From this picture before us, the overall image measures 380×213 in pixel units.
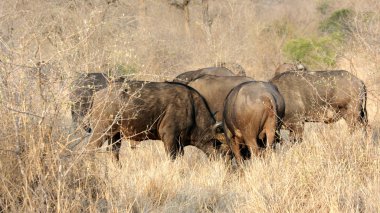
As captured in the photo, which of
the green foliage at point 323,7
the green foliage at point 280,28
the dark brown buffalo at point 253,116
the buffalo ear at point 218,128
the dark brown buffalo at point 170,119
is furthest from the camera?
the green foliage at point 323,7

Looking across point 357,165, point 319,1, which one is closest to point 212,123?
point 357,165

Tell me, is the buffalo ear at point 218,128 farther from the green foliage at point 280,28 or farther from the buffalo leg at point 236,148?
the green foliage at point 280,28

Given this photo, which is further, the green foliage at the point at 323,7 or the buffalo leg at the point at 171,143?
the green foliage at the point at 323,7

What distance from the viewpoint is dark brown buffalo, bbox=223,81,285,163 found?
7461 mm

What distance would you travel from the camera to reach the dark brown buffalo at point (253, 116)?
7.46 metres

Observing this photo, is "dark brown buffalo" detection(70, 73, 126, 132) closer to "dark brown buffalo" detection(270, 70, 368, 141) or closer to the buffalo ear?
the buffalo ear

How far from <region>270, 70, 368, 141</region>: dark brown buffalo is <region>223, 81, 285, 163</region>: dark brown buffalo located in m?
1.54

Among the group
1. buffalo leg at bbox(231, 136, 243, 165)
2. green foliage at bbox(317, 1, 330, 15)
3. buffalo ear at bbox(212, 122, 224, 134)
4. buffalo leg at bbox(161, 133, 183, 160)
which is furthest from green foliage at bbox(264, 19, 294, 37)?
buffalo leg at bbox(161, 133, 183, 160)

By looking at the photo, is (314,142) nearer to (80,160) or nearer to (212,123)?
(212,123)

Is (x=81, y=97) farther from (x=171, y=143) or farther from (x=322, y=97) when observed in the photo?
(x=322, y=97)

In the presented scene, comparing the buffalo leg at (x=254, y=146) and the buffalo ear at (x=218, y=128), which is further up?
the buffalo ear at (x=218, y=128)

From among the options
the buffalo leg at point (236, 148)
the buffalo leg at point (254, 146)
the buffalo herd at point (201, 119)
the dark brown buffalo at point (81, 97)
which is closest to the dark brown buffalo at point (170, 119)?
the buffalo herd at point (201, 119)

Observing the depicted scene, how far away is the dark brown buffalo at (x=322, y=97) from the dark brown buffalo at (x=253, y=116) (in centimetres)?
154

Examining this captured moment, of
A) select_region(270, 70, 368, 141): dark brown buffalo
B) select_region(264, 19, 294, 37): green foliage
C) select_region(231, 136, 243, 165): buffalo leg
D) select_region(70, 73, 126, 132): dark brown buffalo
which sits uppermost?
select_region(264, 19, 294, 37): green foliage
